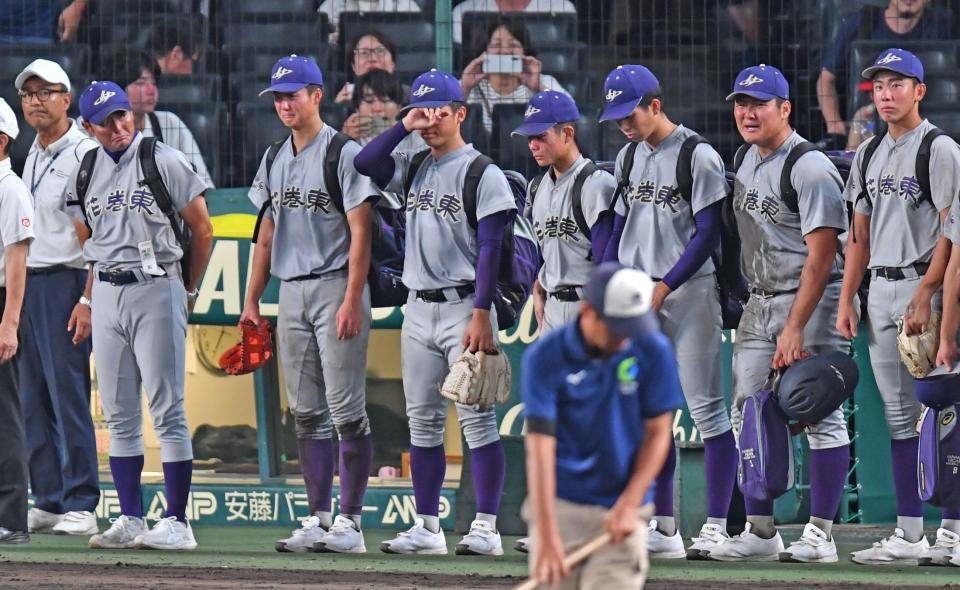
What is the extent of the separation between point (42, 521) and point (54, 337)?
37.5 inches

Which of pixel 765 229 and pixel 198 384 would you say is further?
pixel 198 384

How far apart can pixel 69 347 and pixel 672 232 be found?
3.16m

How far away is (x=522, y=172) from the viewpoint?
9539 mm

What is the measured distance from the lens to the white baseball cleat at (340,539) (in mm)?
7844

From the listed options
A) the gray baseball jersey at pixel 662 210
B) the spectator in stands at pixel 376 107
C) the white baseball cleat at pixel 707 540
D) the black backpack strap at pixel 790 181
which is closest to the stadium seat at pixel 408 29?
the spectator in stands at pixel 376 107

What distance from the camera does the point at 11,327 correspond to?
8.08 m

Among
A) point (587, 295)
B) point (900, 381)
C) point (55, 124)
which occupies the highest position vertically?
point (55, 124)

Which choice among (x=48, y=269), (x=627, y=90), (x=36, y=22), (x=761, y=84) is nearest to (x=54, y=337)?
(x=48, y=269)

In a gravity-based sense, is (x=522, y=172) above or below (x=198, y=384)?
above

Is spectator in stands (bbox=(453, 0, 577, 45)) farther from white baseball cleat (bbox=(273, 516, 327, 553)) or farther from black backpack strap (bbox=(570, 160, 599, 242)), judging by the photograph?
white baseball cleat (bbox=(273, 516, 327, 553))

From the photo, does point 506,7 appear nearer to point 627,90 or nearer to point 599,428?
point 627,90

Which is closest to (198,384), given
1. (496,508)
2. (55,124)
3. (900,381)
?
(55,124)

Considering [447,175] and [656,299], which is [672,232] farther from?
[447,175]

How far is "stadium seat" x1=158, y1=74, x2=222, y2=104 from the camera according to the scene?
9.85 metres
